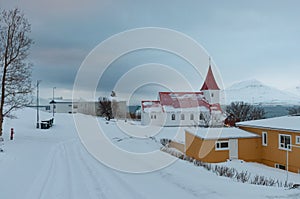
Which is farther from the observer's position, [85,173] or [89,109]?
[89,109]

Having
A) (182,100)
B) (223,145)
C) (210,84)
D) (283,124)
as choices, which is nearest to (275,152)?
(283,124)

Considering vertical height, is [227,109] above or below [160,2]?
below

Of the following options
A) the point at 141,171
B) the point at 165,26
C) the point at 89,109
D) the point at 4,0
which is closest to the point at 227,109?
the point at 89,109

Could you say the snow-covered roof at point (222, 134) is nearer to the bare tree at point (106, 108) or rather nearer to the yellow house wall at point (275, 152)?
the yellow house wall at point (275, 152)

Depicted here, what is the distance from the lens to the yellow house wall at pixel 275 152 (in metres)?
18.5

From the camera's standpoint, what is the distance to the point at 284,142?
19641mm

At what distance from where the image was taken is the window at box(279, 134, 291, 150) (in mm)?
19153

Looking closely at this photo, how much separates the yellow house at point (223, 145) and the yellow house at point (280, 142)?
0.62 metres

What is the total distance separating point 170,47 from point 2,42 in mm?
11706

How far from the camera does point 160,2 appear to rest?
14.8m

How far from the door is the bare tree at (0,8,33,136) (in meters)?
15.6

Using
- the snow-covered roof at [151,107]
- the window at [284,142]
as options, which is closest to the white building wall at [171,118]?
A: the snow-covered roof at [151,107]

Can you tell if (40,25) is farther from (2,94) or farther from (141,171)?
(141,171)

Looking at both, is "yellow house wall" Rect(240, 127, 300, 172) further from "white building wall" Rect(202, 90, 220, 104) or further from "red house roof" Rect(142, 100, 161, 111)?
"white building wall" Rect(202, 90, 220, 104)
